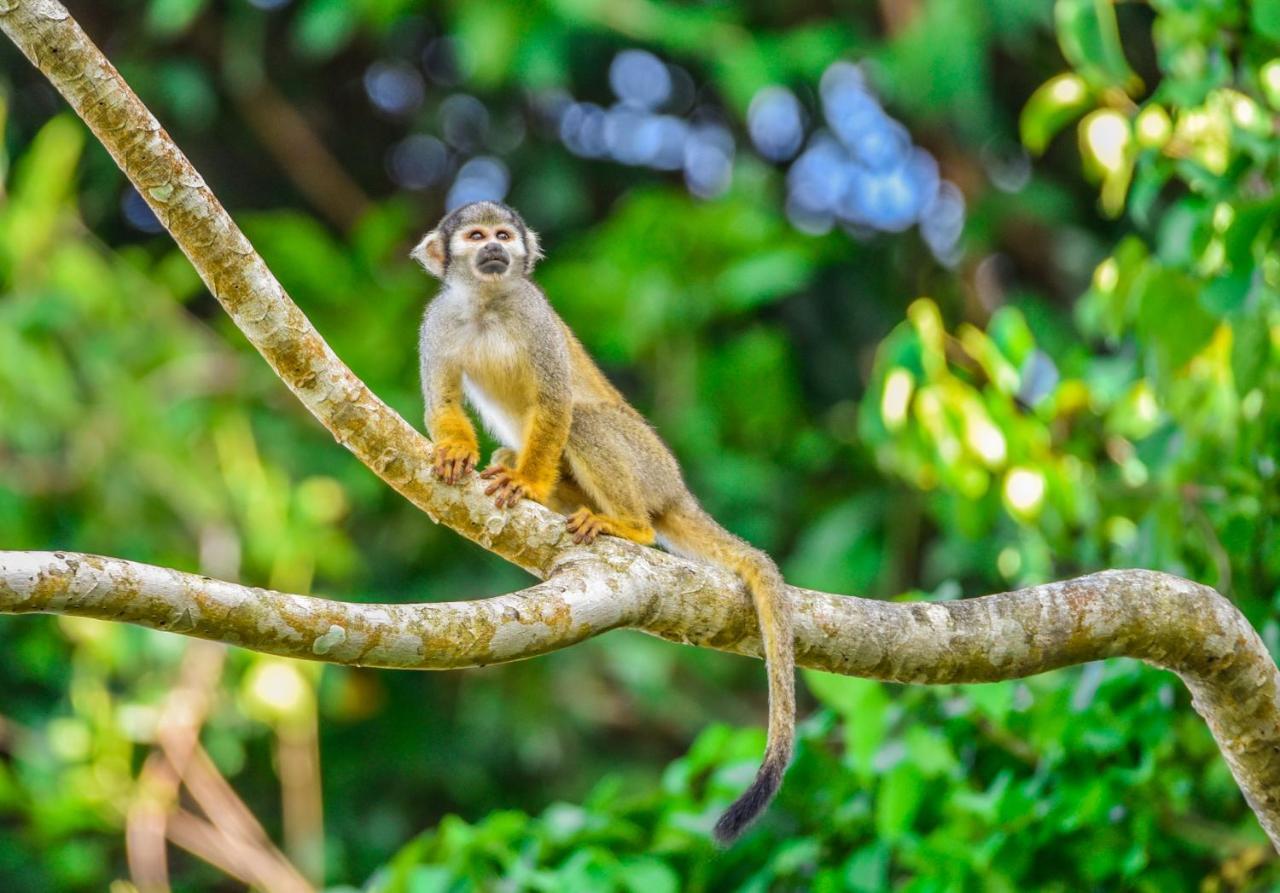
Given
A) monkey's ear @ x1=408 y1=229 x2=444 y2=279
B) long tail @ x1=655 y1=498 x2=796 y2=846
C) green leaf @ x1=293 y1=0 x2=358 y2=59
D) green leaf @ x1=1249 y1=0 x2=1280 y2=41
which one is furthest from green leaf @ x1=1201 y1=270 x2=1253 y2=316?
green leaf @ x1=293 y1=0 x2=358 y2=59

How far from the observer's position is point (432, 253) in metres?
5.29

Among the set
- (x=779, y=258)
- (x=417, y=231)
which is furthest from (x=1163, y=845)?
(x=417, y=231)

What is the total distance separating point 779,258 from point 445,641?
18.0 ft

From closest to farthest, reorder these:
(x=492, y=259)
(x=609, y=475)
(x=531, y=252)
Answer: (x=609, y=475) → (x=492, y=259) → (x=531, y=252)

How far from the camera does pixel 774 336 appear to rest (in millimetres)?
8867

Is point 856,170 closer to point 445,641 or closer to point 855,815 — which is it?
point 855,815

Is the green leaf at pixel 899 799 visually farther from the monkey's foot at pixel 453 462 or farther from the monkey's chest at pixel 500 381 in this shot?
the monkey's chest at pixel 500 381

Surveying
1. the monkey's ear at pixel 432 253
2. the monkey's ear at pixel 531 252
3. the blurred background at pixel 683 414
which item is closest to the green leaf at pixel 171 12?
the blurred background at pixel 683 414

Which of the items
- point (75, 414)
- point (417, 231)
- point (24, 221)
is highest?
point (24, 221)

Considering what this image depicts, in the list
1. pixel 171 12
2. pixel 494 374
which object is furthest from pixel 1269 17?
pixel 171 12

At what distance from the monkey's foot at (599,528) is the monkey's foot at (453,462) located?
0.96ft

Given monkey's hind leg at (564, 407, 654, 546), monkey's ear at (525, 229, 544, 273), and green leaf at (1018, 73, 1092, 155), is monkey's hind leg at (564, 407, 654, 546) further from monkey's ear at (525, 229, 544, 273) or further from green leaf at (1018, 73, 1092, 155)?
green leaf at (1018, 73, 1092, 155)

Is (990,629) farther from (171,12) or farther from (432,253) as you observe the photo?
(171,12)

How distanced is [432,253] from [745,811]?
8.05 ft
